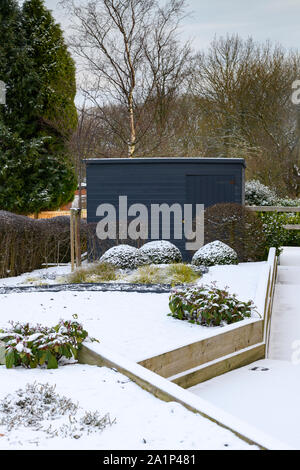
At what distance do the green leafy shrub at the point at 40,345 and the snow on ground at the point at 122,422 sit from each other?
159 mm

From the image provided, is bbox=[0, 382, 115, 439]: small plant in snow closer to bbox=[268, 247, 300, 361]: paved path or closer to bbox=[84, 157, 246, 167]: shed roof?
bbox=[268, 247, 300, 361]: paved path

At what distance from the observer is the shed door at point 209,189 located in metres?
11.8

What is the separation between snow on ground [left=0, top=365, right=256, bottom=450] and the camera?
2.77m

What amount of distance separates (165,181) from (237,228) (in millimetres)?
2253

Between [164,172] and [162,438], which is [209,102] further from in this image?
[162,438]

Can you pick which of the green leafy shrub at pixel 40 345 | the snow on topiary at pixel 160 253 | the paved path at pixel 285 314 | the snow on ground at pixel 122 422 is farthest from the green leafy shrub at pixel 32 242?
the snow on ground at pixel 122 422

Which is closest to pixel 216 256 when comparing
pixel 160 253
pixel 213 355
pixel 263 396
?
pixel 160 253

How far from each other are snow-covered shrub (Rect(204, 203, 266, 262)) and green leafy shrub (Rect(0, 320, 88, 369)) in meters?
6.60

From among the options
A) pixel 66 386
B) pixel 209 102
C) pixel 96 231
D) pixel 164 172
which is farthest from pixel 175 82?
pixel 66 386

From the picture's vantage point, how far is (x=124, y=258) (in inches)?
368

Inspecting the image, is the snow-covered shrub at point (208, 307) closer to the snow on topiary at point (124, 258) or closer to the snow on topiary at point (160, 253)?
the snow on topiary at point (124, 258)

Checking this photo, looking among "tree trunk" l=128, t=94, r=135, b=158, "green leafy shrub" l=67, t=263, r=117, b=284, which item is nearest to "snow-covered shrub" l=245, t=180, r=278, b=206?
"tree trunk" l=128, t=94, r=135, b=158

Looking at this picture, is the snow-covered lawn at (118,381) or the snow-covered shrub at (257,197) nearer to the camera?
the snow-covered lawn at (118,381)
